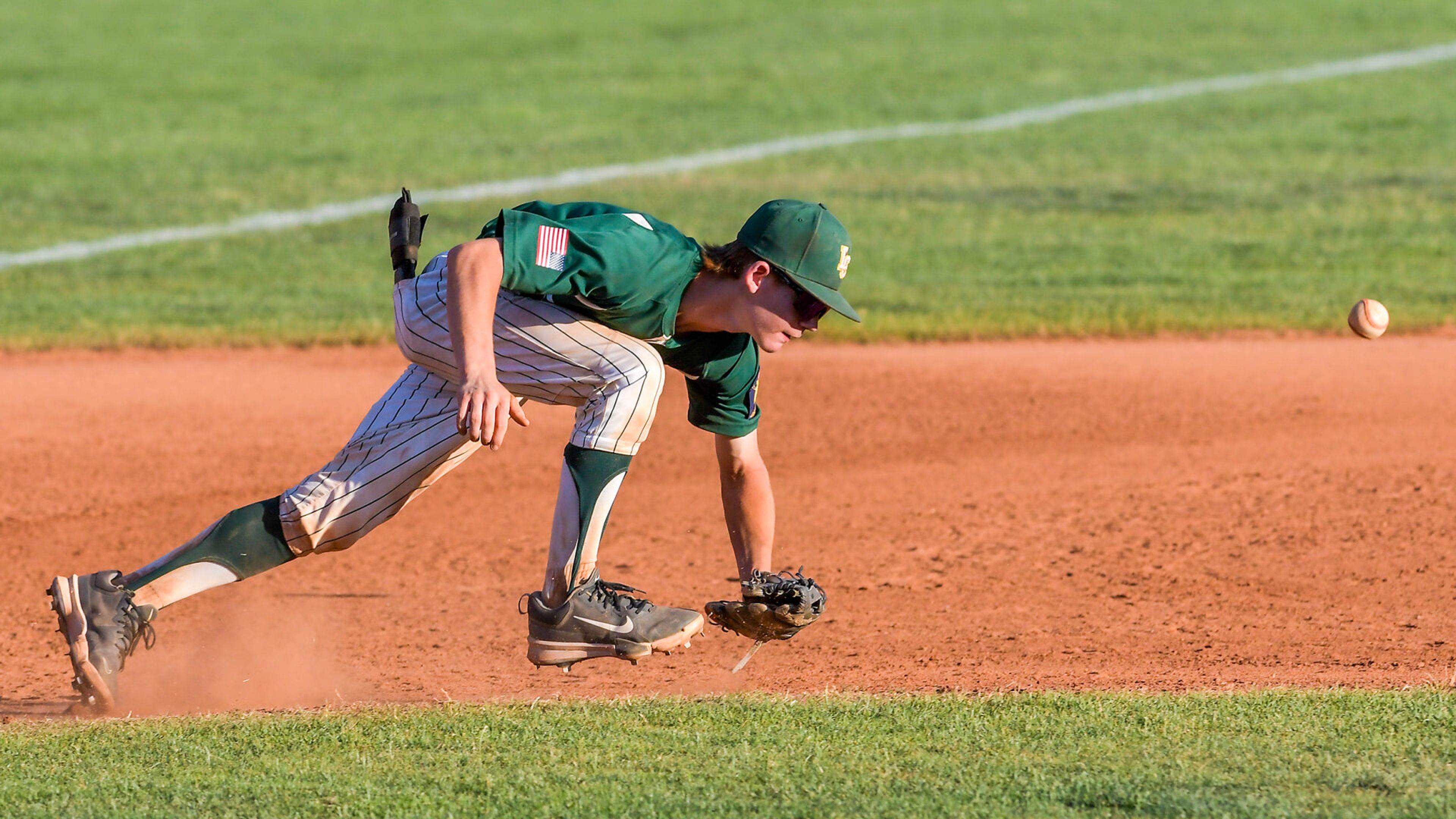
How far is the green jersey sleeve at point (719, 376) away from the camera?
4.92 metres

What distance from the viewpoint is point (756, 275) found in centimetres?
456

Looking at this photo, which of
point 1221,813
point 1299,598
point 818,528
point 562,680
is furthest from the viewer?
point 818,528

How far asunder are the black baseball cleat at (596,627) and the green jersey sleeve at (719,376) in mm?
549

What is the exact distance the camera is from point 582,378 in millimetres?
4656

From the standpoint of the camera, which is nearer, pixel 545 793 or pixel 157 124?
pixel 545 793

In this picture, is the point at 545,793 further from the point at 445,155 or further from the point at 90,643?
the point at 445,155

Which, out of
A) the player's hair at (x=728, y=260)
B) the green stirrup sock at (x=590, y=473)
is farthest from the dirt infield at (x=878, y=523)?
the player's hair at (x=728, y=260)

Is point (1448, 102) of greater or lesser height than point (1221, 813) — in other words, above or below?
above

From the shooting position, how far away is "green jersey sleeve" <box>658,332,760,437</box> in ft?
16.1

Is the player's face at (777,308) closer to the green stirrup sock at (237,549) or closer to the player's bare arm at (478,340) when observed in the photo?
the player's bare arm at (478,340)

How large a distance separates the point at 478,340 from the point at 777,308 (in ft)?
2.69

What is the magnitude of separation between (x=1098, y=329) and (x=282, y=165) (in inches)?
308

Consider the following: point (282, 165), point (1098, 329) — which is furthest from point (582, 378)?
point (282, 165)

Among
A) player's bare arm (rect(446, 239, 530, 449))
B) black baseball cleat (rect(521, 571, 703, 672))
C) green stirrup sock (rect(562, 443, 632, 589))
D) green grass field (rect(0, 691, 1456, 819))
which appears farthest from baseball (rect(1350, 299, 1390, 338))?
player's bare arm (rect(446, 239, 530, 449))
